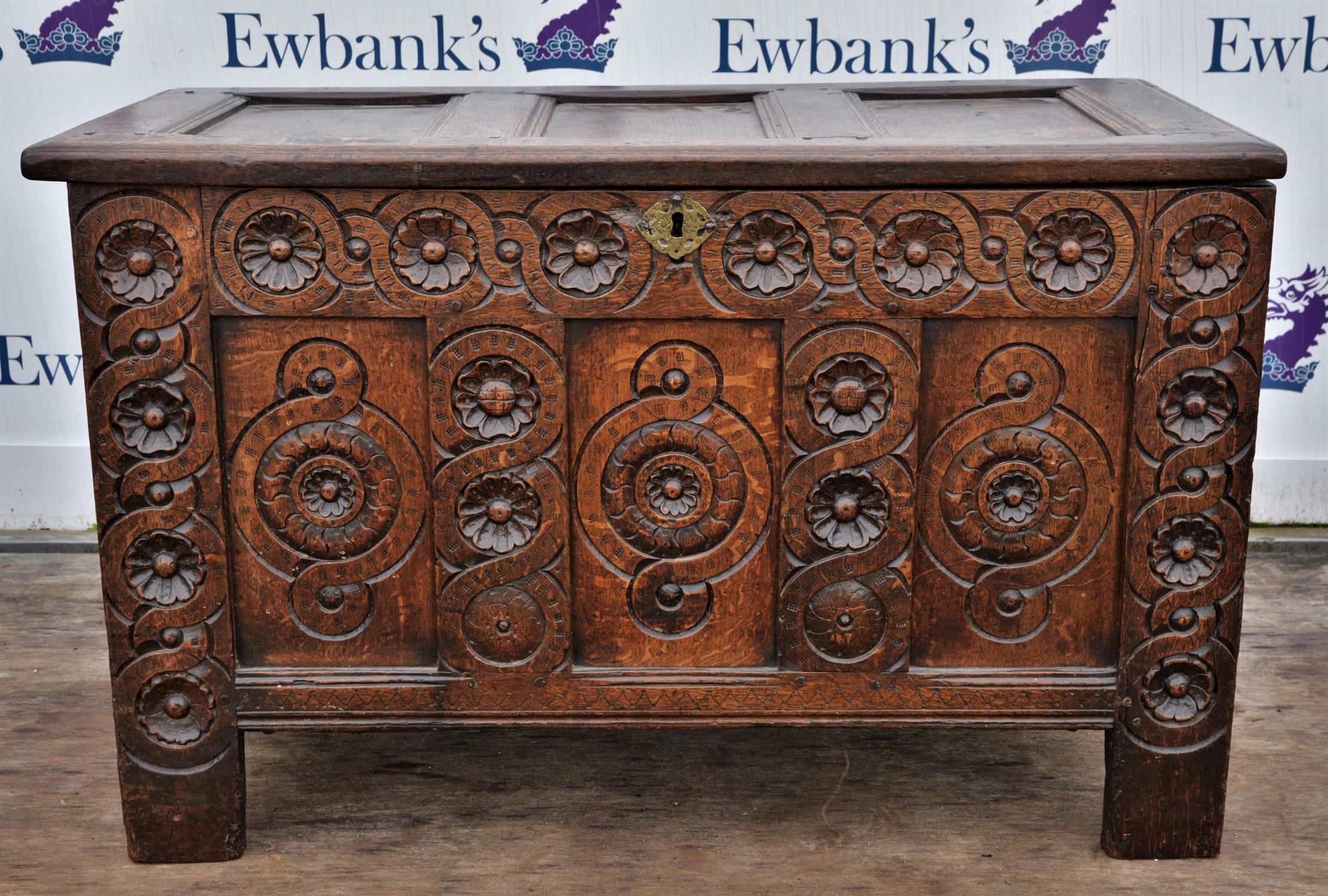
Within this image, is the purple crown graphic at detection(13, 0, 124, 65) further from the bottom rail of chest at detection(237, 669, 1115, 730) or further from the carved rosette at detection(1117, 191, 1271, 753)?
the carved rosette at detection(1117, 191, 1271, 753)

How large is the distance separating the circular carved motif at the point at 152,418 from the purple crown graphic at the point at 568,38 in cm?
135

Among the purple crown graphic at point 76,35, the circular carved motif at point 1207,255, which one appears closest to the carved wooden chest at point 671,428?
the circular carved motif at point 1207,255

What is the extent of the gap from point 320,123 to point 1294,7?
196 centimetres

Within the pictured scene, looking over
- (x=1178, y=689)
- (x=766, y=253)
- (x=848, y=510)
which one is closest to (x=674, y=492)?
(x=848, y=510)

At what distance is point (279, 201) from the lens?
185 centimetres

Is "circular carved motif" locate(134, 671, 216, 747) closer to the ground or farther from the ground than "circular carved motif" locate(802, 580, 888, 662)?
closer to the ground

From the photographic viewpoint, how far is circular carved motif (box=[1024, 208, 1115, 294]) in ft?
6.10

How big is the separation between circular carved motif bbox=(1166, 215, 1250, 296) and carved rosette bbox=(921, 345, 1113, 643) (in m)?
0.18

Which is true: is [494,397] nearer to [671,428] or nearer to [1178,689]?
[671,428]

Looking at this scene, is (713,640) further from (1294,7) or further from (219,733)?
(1294,7)

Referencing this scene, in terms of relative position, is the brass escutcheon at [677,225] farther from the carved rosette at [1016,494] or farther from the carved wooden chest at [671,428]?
the carved rosette at [1016,494]

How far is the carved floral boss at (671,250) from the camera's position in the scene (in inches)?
73.0

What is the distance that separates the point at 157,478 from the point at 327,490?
0.21 meters

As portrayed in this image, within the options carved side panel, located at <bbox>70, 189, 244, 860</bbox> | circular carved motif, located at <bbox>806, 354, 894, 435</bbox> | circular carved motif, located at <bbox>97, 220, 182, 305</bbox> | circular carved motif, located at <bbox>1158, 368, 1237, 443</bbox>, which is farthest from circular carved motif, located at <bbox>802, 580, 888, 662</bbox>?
circular carved motif, located at <bbox>97, 220, 182, 305</bbox>
